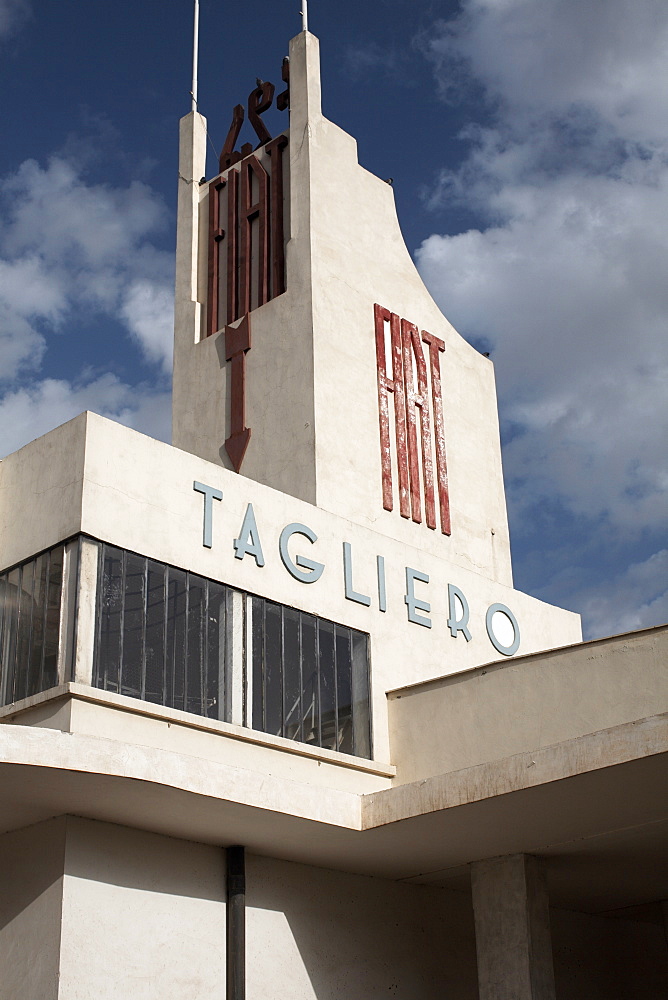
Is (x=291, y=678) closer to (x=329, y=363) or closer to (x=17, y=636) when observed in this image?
(x=17, y=636)

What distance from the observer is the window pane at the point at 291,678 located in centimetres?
1723

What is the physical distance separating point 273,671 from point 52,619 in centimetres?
342

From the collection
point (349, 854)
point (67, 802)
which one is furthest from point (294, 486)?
point (67, 802)

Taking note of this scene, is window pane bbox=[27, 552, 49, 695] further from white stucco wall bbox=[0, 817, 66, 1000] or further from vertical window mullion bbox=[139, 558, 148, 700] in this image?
white stucco wall bbox=[0, 817, 66, 1000]

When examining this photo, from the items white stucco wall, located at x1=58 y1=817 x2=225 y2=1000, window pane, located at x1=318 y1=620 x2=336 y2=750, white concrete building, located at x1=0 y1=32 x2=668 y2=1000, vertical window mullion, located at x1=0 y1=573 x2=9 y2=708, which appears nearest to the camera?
white stucco wall, located at x1=58 y1=817 x2=225 y2=1000

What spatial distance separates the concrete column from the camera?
16.3 meters

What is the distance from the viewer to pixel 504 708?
57.3ft

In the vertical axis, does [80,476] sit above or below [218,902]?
above

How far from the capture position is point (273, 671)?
56.5ft

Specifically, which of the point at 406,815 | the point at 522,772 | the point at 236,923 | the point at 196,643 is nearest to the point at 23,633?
the point at 196,643

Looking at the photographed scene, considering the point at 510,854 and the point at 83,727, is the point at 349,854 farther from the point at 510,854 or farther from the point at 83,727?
the point at 83,727

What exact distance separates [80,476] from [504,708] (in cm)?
699

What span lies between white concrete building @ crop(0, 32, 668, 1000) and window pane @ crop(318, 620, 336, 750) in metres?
0.04

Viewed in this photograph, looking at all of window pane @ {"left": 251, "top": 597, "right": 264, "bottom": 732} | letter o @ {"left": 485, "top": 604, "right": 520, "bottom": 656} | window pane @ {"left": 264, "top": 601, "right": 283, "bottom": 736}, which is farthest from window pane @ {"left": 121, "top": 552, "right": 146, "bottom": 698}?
letter o @ {"left": 485, "top": 604, "right": 520, "bottom": 656}
